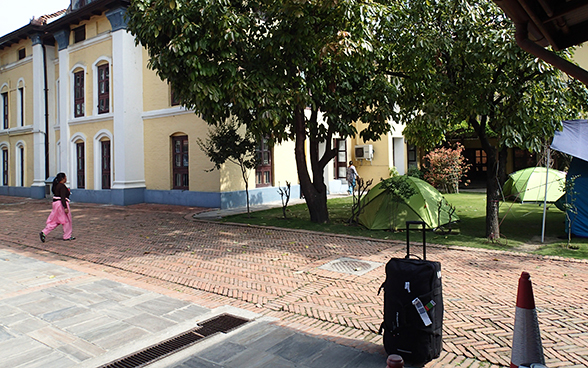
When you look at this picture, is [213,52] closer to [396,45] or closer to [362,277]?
[396,45]

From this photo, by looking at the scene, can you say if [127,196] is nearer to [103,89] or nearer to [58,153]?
[103,89]

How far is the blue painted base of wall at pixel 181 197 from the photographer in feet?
55.0

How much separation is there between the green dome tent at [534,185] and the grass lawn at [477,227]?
0.78 m

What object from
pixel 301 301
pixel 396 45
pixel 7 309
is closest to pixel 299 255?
pixel 301 301

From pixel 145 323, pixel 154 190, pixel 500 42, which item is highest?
pixel 500 42

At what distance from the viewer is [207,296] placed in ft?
20.9

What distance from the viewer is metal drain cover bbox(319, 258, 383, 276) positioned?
24.7 ft

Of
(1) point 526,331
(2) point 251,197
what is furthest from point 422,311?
(2) point 251,197

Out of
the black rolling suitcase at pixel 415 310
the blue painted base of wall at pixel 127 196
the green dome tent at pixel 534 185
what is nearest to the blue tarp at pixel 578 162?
the green dome tent at pixel 534 185

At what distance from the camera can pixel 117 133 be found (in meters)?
18.7

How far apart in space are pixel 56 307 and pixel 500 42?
9.59m

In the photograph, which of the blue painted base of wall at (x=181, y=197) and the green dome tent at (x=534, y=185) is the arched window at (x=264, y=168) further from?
the green dome tent at (x=534, y=185)

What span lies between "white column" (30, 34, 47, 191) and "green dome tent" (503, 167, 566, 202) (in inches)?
933

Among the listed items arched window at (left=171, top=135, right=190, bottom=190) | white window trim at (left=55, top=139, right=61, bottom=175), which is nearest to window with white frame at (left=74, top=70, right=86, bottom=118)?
white window trim at (left=55, top=139, right=61, bottom=175)
